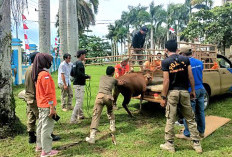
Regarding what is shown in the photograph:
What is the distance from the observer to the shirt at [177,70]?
3.49 meters

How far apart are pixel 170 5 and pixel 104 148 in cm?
3878

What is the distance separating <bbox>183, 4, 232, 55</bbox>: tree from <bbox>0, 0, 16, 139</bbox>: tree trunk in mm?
15820

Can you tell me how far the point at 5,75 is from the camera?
14.1ft

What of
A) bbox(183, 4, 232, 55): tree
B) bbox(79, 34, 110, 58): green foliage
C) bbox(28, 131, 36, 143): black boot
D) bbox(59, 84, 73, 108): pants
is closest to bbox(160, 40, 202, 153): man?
bbox(28, 131, 36, 143): black boot

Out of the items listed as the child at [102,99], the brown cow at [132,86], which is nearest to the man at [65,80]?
the brown cow at [132,86]

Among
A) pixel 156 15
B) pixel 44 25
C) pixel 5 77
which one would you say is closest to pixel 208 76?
pixel 44 25

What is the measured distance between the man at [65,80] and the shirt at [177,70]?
351 centimetres

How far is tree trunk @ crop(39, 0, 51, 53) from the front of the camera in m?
5.39

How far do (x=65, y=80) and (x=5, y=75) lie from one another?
216cm

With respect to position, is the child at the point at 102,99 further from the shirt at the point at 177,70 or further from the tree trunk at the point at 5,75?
the tree trunk at the point at 5,75

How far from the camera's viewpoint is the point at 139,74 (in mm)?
5793

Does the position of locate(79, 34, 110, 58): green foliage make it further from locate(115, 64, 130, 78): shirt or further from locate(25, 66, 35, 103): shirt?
locate(25, 66, 35, 103): shirt

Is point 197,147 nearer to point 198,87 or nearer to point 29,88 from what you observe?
point 198,87

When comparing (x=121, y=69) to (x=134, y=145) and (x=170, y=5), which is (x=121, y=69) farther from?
(x=170, y=5)
